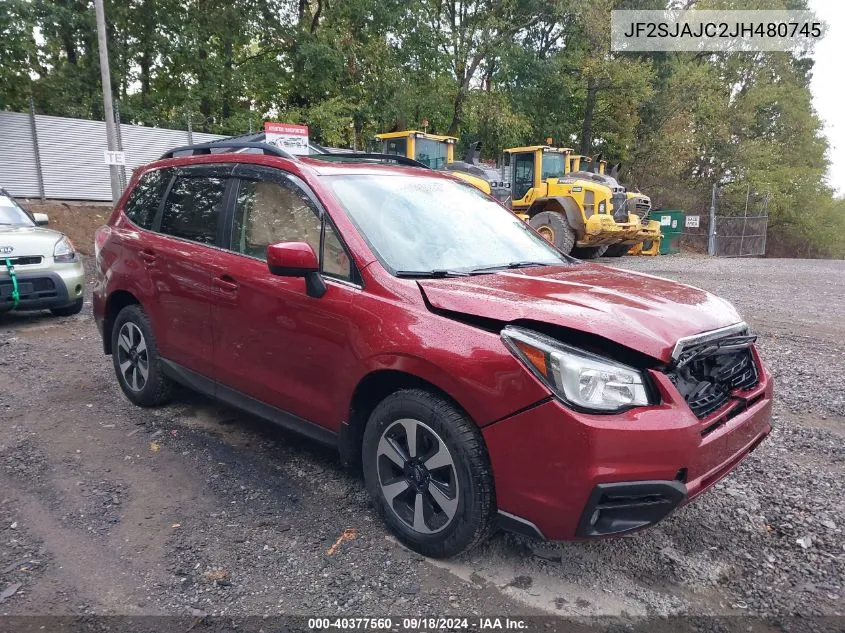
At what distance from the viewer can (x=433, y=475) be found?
101 inches

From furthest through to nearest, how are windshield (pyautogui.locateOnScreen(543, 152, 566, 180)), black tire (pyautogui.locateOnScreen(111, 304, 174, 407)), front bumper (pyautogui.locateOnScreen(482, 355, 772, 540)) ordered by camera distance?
windshield (pyautogui.locateOnScreen(543, 152, 566, 180)) < black tire (pyautogui.locateOnScreen(111, 304, 174, 407)) < front bumper (pyautogui.locateOnScreen(482, 355, 772, 540))

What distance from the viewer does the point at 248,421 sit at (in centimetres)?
434

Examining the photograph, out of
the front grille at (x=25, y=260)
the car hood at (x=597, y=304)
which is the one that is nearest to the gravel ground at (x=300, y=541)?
the car hood at (x=597, y=304)

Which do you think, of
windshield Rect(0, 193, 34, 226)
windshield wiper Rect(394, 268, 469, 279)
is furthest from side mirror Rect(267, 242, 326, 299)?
windshield Rect(0, 193, 34, 226)

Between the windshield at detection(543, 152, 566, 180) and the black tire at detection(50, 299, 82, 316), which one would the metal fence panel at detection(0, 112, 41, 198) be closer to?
the black tire at detection(50, 299, 82, 316)

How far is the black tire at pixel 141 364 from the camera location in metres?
4.26

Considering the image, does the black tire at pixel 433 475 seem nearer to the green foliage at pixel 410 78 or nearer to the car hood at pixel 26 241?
the car hood at pixel 26 241

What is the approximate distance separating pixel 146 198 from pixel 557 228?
12.2m

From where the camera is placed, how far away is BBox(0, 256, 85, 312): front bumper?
22.2 ft

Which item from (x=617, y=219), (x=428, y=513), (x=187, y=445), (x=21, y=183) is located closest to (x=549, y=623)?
(x=428, y=513)

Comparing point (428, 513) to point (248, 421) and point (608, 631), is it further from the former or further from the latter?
point (248, 421)

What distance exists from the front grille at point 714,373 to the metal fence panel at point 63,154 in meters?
16.8

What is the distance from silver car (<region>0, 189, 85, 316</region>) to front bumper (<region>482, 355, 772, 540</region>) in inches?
266

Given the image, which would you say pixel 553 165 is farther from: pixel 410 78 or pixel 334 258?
pixel 334 258
